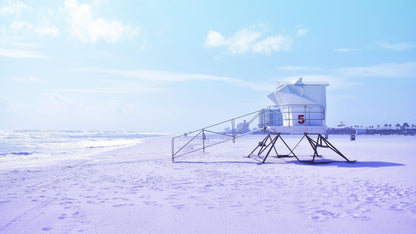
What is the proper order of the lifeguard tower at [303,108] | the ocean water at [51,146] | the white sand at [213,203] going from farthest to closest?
the ocean water at [51,146], the lifeguard tower at [303,108], the white sand at [213,203]

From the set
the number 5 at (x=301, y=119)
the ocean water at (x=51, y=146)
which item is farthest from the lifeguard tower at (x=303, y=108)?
the ocean water at (x=51, y=146)

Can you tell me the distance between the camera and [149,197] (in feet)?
26.2

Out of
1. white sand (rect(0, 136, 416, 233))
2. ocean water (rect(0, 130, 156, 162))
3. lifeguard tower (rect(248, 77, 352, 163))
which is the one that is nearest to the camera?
white sand (rect(0, 136, 416, 233))

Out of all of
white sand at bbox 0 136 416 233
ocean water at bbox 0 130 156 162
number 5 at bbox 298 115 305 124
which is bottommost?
ocean water at bbox 0 130 156 162

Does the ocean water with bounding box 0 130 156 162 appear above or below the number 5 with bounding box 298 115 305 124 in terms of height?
below

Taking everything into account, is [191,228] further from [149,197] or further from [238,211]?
[149,197]

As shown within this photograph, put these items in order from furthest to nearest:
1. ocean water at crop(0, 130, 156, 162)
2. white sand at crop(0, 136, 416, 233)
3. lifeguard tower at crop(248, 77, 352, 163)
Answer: ocean water at crop(0, 130, 156, 162)
lifeguard tower at crop(248, 77, 352, 163)
white sand at crop(0, 136, 416, 233)

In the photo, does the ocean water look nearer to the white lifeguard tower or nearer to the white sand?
the white sand

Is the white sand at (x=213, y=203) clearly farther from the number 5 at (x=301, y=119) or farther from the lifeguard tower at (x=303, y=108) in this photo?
the number 5 at (x=301, y=119)

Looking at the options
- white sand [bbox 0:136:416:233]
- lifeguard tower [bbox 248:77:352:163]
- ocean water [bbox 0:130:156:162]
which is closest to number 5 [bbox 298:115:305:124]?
lifeguard tower [bbox 248:77:352:163]

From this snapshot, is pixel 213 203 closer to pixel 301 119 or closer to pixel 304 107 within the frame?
pixel 301 119

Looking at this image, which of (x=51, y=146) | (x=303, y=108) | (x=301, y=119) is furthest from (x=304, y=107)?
(x=51, y=146)

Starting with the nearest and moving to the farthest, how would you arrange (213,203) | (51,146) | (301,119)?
1. (213,203)
2. (301,119)
3. (51,146)

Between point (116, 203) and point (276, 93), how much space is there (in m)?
11.4
